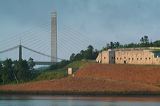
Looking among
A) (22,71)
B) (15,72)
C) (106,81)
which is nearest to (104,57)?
(22,71)

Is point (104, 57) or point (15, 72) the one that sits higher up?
point (104, 57)

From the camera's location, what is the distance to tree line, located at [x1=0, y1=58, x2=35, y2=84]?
82312 millimetres

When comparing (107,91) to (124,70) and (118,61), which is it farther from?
(118,61)

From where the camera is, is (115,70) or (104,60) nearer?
(115,70)

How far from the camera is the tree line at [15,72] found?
82312 millimetres

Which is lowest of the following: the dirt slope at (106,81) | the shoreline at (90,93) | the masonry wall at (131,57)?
the shoreline at (90,93)

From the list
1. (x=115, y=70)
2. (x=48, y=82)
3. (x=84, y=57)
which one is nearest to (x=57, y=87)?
(x=48, y=82)

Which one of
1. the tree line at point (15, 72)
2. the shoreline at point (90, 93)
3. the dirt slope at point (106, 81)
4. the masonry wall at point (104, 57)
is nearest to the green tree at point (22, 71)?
the tree line at point (15, 72)

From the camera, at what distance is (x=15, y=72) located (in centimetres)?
8294

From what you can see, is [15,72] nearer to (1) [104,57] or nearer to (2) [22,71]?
(2) [22,71]

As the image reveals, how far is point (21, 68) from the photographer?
82.6 m

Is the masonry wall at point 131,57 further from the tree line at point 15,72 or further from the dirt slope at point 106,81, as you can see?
the tree line at point 15,72

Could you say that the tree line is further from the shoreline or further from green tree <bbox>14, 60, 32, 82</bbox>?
the shoreline

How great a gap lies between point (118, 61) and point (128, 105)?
34.2 meters
